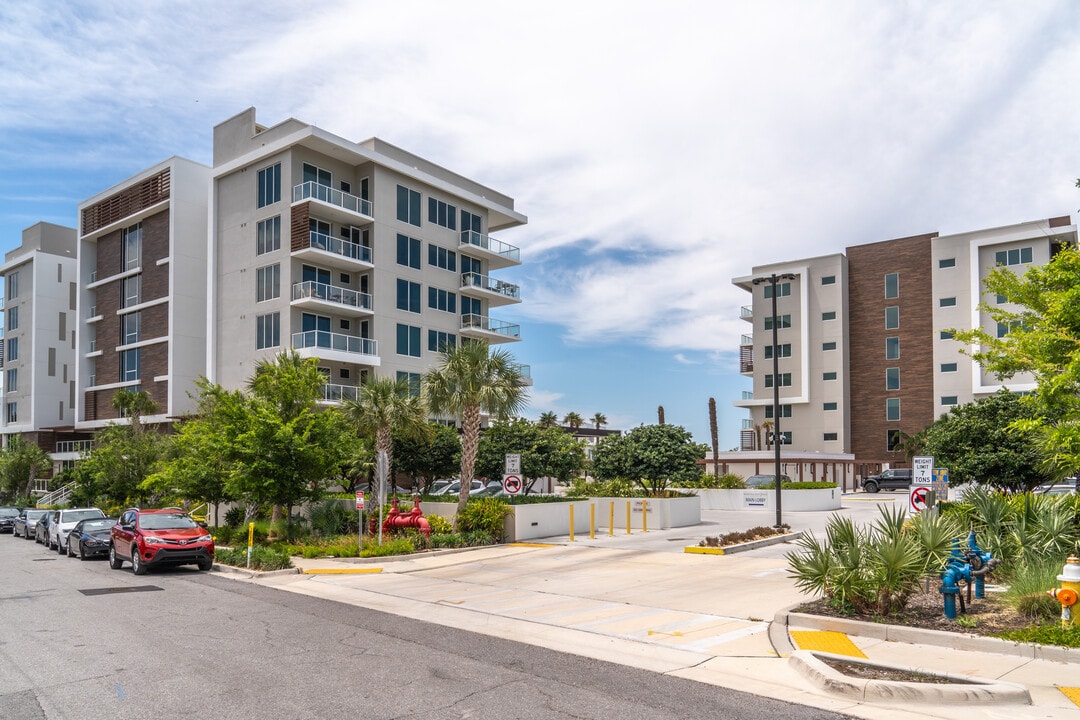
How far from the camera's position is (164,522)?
21.0 metres

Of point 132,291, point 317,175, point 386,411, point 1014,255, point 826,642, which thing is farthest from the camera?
point 1014,255

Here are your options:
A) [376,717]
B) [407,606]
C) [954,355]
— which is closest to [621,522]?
[407,606]

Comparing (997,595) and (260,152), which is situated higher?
(260,152)

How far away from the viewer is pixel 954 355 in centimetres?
5981

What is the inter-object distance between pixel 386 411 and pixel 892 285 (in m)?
50.1

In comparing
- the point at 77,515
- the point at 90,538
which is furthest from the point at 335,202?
the point at 90,538

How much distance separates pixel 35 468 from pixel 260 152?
29.5 m

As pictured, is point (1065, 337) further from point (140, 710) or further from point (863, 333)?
point (863, 333)

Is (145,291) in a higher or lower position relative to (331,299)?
higher

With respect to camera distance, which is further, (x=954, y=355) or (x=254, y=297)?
(x=954, y=355)

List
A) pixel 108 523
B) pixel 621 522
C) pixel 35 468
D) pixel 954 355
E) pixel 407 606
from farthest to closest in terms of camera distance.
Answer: pixel 954 355 → pixel 35 468 → pixel 621 522 → pixel 108 523 → pixel 407 606

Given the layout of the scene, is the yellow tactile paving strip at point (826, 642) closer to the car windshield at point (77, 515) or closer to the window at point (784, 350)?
the car windshield at point (77, 515)

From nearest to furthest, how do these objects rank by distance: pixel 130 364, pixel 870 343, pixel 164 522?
1. pixel 164 522
2. pixel 130 364
3. pixel 870 343

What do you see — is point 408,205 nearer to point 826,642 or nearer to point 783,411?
point 783,411
